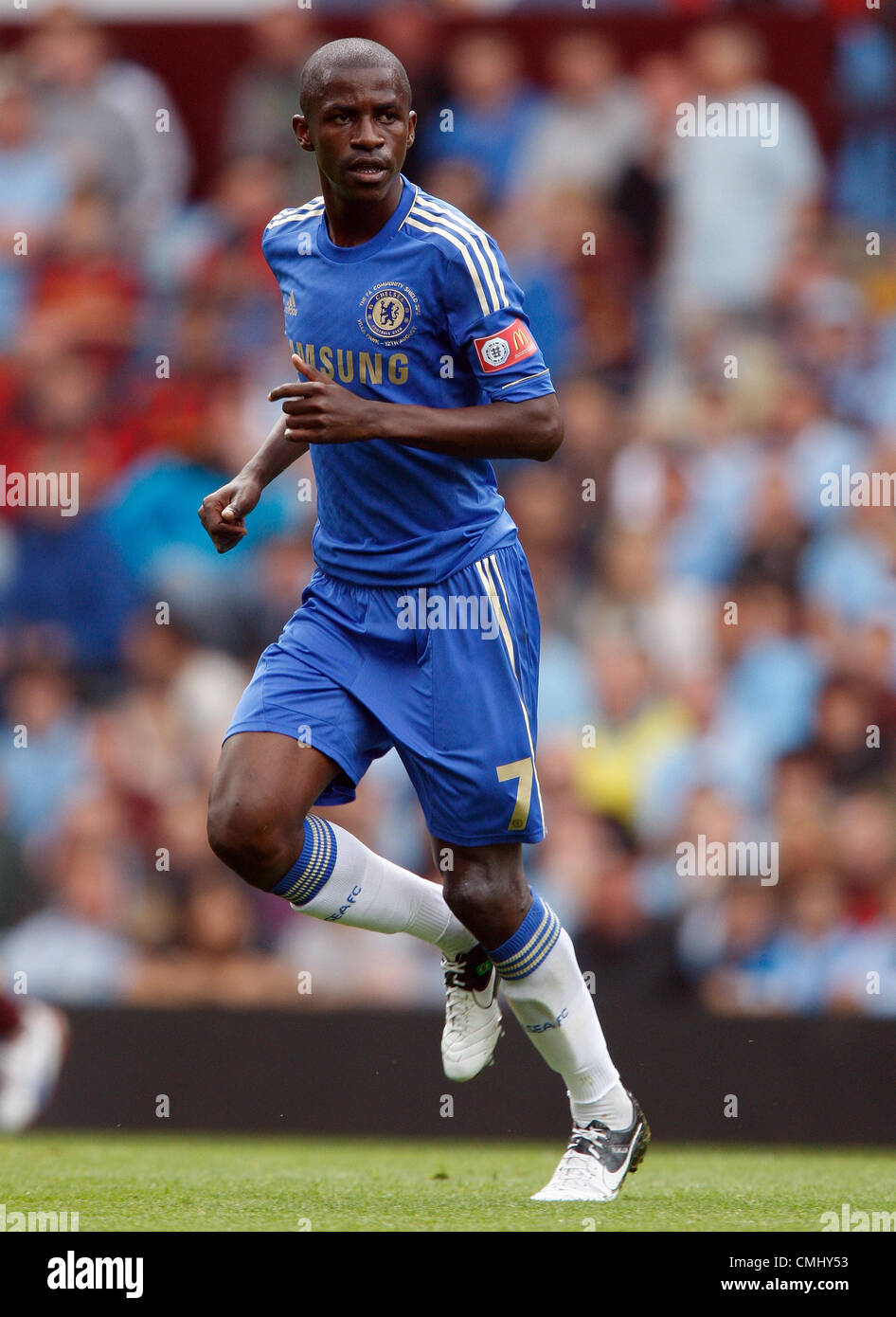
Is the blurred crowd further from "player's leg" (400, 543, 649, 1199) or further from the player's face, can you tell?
the player's face

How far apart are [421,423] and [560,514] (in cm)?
461

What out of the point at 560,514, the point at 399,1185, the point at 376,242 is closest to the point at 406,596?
the point at 376,242

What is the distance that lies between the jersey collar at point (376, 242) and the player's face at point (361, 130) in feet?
0.29

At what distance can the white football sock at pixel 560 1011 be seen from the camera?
4.75 m

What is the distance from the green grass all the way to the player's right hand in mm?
1565

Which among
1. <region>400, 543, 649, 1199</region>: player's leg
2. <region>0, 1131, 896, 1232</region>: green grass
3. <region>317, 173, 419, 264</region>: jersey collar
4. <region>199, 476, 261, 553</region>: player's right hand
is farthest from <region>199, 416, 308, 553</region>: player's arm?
<region>0, 1131, 896, 1232</region>: green grass

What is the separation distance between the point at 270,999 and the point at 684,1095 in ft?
5.80

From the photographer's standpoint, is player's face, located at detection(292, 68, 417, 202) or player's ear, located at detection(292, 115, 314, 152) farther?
player's ear, located at detection(292, 115, 314, 152)

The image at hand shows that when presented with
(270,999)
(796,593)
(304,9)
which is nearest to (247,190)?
(304,9)

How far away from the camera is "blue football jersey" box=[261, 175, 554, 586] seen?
453 centimetres

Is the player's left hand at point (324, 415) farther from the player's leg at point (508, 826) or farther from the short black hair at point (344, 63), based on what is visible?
the short black hair at point (344, 63)

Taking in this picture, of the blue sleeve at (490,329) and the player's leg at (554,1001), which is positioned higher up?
the blue sleeve at (490,329)

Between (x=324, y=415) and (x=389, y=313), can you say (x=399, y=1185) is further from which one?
(x=389, y=313)

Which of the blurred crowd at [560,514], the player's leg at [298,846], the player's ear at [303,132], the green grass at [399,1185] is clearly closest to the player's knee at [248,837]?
the player's leg at [298,846]
